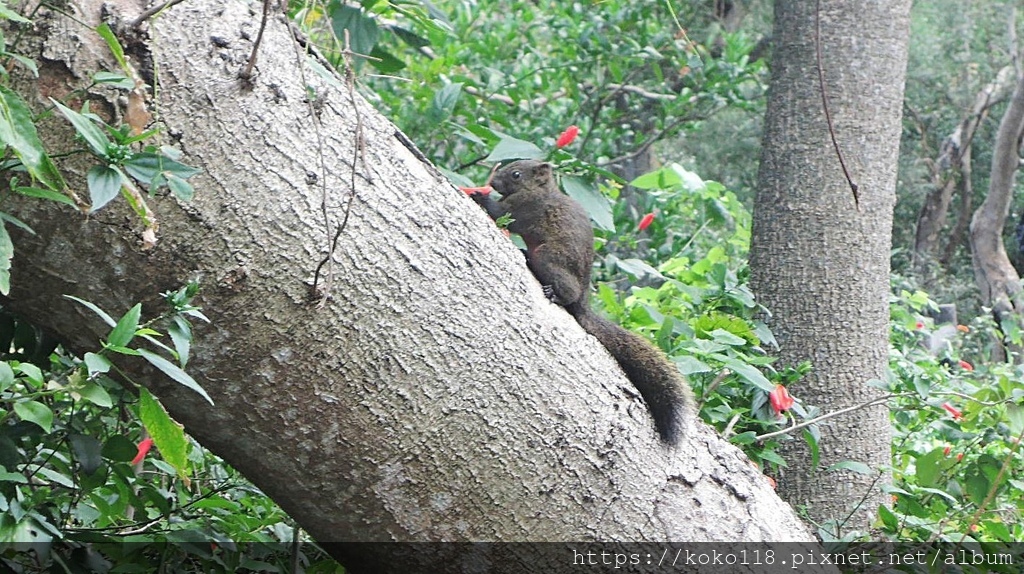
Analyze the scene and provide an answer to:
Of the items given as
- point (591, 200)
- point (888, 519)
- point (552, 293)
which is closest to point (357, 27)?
point (591, 200)

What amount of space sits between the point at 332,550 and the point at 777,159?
2285 mm

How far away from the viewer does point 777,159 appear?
12.4ft

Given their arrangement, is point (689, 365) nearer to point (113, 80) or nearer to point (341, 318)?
point (341, 318)

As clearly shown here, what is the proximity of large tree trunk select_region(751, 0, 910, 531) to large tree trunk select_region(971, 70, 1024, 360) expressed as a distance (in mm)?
7354

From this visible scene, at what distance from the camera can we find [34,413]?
1.73m

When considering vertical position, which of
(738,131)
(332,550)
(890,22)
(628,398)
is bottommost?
(738,131)

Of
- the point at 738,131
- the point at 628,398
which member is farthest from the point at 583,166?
the point at 738,131

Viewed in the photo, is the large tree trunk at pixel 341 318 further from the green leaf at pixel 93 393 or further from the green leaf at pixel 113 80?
the green leaf at pixel 93 393

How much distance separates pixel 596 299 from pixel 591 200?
137 centimetres

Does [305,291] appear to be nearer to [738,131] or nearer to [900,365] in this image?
[900,365]

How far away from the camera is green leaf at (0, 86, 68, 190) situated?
136 centimetres

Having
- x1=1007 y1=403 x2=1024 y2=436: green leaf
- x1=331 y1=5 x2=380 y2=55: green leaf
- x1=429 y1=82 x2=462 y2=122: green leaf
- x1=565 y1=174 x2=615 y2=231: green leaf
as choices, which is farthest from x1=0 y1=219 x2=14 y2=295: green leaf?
x1=1007 y1=403 x2=1024 y2=436: green leaf

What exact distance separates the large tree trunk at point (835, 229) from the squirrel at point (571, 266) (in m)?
0.75

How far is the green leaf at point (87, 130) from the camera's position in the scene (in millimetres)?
1510
